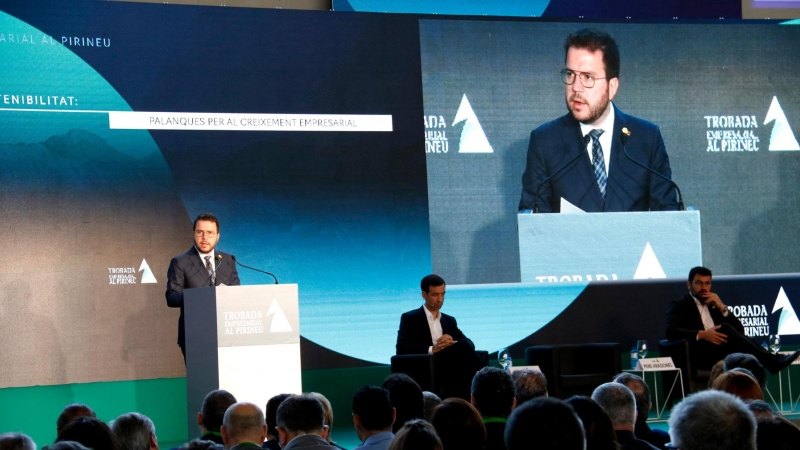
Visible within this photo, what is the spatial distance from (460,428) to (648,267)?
544cm

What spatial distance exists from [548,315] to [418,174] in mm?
1588

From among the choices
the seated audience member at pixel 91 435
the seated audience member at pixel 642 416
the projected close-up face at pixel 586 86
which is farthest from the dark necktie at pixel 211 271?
the projected close-up face at pixel 586 86

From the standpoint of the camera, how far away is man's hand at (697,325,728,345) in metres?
7.04

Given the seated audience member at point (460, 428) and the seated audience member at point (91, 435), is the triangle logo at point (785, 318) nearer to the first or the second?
the seated audience member at point (460, 428)

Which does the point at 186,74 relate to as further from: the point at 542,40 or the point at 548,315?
the point at 548,315

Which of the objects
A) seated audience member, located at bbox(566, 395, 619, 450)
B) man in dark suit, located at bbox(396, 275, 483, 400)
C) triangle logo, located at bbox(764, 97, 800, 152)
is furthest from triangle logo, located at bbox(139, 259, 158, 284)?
triangle logo, located at bbox(764, 97, 800, 152)

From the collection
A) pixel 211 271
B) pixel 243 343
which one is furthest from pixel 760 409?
pixel 211 271

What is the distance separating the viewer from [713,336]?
278 inches

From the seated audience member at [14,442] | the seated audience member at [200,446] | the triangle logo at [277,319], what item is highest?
the triangle logo at [277,319]

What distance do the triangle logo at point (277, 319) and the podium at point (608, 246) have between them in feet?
10.6

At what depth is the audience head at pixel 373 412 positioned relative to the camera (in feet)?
11.7

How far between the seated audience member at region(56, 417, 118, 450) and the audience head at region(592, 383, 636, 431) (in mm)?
1681

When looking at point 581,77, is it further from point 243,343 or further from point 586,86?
point 243,343

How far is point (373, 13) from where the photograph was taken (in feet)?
26.1
